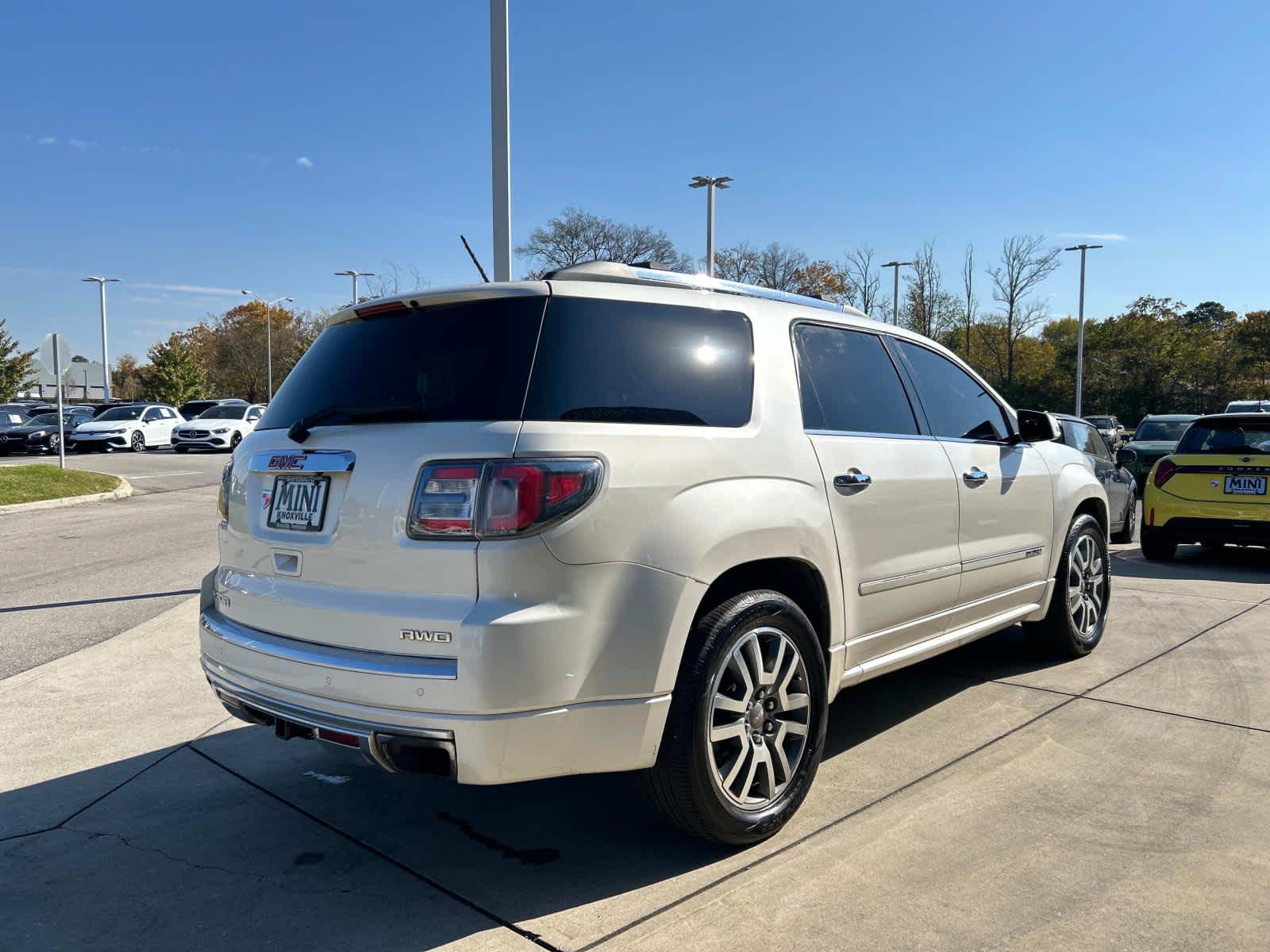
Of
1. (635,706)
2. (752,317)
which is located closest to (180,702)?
(635,706)

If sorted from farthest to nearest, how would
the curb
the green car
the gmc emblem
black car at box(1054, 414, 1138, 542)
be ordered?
the green car → the curb → black car at box(1054, 414, 1138, 542) → the gmc emblem

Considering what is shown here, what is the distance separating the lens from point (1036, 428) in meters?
5.24

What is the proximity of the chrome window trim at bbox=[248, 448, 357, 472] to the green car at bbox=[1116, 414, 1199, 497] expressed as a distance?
1734 centimetres

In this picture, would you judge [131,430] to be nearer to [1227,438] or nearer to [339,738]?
[1227,438]

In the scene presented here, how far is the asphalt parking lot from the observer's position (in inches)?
111

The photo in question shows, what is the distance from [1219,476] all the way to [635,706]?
28.2 feet

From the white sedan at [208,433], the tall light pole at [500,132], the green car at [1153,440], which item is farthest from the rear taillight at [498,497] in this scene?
the white sedan at [208,433]

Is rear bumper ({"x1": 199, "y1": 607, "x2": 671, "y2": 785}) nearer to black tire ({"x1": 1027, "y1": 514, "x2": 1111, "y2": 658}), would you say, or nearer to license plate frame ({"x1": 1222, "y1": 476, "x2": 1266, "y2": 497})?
black tire ({"x1": 1027, "y1": 514, "x2": 1111, "y2": 658})

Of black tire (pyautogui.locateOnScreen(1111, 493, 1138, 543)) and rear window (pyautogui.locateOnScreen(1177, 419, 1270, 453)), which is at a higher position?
rear window (pyautogui.locateOnScreen(1177, 419, 1270, 453))

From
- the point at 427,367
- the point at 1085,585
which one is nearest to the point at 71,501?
the point at 427,367

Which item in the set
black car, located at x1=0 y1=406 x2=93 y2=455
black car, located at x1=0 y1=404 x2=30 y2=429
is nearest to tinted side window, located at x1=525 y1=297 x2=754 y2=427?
black car, located at x1=0 y1=406 x2=93 y2=455

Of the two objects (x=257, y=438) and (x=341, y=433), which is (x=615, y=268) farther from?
A: (x=257, y=438)

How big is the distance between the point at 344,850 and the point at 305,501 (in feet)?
4.00

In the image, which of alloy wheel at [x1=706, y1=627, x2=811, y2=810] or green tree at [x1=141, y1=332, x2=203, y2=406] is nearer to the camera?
alloy wheel at [x1=706, y1=627, x2=811, y2=810]
